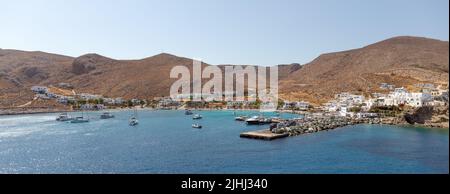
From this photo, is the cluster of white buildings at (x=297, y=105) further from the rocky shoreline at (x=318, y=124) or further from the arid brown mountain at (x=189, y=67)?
the rocky shoreline at (x=318, y=124)

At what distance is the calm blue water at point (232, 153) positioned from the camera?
63.0 ft

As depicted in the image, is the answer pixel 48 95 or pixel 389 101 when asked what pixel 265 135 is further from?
pixel 48 95

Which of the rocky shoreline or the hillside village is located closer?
the rocky shoreline

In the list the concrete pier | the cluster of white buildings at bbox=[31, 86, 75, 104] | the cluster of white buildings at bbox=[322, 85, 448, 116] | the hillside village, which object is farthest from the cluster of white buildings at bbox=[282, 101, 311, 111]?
A: the cluster of white buildings at bbox=[31, 86, 75, 104]

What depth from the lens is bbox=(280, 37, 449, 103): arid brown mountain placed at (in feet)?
228

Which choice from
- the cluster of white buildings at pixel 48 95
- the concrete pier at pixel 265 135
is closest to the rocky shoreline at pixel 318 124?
the concrete pier at pixel 265 135

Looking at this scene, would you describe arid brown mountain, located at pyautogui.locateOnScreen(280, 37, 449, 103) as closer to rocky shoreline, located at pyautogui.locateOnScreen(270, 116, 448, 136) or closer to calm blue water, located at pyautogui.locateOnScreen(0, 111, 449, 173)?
rocky shoreline, located at pyautogui.locateOnScreen(270, 116, 448, 136)

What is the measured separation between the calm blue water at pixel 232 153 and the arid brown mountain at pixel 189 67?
40.5 metres

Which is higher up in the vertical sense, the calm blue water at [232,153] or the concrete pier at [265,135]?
the concrete pier at [265,135]

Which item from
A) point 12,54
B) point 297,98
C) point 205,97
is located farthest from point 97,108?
point 12,54

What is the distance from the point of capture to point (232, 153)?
77.5ft

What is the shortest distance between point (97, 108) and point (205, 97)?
26.4 meters

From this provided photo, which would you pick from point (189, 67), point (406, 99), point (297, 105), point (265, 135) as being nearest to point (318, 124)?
point (265, 135)
